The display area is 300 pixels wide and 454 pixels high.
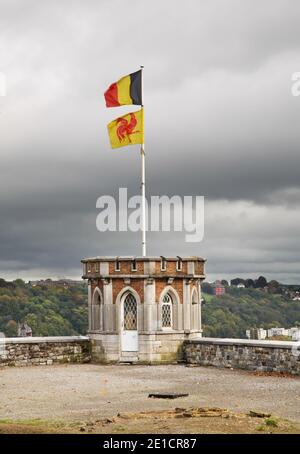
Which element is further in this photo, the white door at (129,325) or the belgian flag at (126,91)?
the belgian flag at (126,91)

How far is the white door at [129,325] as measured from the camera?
28562 millimetres

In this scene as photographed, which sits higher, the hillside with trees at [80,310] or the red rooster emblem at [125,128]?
the red rooster emblem at [125,128]

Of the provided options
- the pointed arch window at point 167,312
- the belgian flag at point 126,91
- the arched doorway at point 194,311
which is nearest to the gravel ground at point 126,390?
the pointed arch window at point 167,312

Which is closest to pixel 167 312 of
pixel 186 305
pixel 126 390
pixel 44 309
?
pixel 186 305

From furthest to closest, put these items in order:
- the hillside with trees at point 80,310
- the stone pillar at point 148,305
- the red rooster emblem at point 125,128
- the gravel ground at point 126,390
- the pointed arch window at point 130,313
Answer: the hillside with trees at point 80,310
the red rooster emblem at point 125,128
the pointed arch window at point 130,313
the stone pillar at point 148,305
the gravel ground at point 126,390

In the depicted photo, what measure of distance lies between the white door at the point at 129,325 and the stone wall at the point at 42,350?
78.4 inches

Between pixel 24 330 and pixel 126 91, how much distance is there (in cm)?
4502

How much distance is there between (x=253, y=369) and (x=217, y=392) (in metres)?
5.50

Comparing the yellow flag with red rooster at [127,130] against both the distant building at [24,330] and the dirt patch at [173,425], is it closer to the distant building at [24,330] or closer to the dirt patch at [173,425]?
the dirt patch at [173,425]

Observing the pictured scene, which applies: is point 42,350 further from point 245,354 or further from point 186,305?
point 245,354

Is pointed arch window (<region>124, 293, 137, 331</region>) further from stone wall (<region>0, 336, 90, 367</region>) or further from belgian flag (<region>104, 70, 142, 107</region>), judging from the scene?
belgian flag (<region>104, 70, 142, 107</region>)

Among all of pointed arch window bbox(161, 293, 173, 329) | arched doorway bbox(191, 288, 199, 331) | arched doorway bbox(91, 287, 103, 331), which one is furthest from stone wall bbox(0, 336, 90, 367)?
arched doorway bbox(191, 288, 199, 331)
